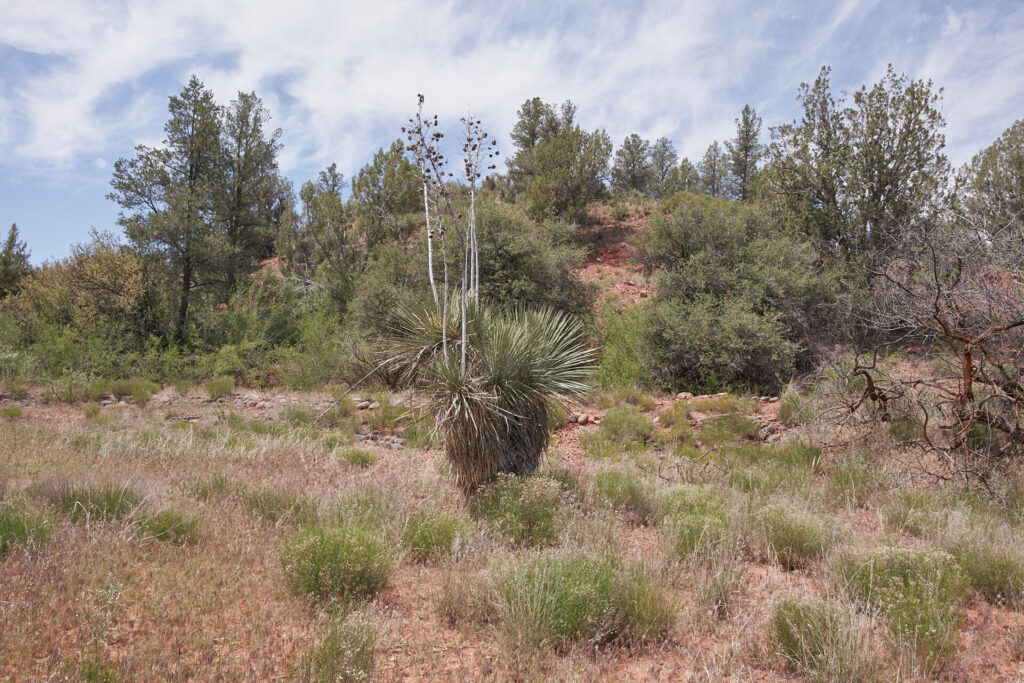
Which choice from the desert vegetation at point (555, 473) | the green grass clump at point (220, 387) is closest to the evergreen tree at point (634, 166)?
the desert vegetation at point (555, 473)

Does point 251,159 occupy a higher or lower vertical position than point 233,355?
higher

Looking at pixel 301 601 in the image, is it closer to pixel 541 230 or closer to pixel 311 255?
pixel 541 230

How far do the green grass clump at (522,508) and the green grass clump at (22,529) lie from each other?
10.6ft

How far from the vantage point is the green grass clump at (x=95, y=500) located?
178 inches

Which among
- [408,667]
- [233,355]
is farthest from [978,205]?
[233,355]

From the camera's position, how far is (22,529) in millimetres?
3828

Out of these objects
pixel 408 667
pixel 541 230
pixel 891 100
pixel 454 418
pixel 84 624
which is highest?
pixel 891 100

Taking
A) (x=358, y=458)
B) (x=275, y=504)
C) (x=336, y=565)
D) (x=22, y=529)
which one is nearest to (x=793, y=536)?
(x=336, y=565)

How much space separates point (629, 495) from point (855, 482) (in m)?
2.79

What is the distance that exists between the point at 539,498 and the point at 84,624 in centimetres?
345

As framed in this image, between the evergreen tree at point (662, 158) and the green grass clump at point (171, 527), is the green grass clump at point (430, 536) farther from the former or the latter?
the evergreen tree at point (662, 158)

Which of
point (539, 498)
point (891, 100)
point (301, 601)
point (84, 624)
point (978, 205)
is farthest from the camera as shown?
point (891, 100)

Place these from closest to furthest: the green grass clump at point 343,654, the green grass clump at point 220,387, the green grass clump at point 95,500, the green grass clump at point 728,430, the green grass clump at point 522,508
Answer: the green grass clump at point 343,654 < the green grass clump at point 95,500 < the green grass clump at point 522,508 < the green grass clump at point 728,430 < the green grass clump at point 220,387

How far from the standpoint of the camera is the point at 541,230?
1842cm
